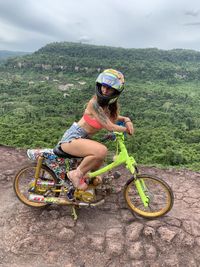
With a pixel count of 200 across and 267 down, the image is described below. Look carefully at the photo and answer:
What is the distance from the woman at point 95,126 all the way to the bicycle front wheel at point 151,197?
62cm

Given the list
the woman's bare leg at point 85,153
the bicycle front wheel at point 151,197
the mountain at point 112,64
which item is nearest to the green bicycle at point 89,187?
the bicycle front wheel at point 151,197

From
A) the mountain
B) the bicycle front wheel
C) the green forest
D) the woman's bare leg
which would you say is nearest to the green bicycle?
the bicycle front wheel

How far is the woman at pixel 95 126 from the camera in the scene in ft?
11.2

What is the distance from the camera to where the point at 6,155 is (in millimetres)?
6172

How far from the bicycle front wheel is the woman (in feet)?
2.05

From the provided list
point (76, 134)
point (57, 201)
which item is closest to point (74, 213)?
point (57, 201)

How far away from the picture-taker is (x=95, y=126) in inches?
140

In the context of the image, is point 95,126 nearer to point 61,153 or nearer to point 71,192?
point 61,153

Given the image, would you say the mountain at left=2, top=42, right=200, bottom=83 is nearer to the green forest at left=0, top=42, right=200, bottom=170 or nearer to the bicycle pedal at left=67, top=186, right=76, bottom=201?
the green forest at left=0, top=42, right=200, bottom=170

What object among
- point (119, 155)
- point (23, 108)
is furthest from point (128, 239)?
point (23, 108)

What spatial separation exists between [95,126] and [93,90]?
233 feet

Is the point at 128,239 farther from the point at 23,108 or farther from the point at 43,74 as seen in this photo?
the point at 43,74

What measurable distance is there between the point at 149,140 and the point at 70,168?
78.5 feet

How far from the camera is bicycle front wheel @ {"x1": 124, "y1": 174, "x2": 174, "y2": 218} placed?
3.69m
